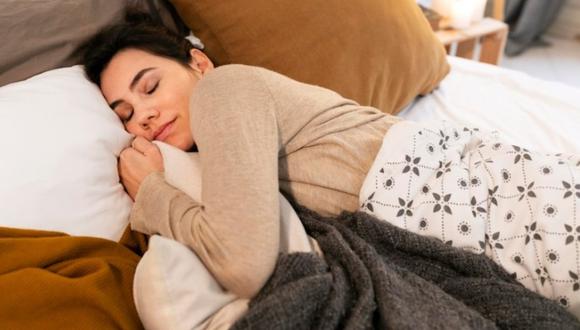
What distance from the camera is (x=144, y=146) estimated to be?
914 millimetres

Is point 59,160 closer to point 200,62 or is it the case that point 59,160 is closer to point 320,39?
point 200,62

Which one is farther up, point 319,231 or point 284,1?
point 284,1

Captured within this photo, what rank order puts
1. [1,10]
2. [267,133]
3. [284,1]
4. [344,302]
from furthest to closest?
1. [284,1]
2. [1,10]
3. [267,133]
4. [344,302]

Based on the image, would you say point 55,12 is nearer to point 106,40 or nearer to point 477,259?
point 106,40

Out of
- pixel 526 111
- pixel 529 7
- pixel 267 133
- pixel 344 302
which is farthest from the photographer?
pixel 529 7

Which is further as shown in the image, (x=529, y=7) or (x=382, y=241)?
(x=529, y=7)

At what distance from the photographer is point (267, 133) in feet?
2.54

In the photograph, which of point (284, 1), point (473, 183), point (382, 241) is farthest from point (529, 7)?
point (382, 241)

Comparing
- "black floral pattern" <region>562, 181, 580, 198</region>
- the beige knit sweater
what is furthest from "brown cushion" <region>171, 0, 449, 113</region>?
"black floral pattern" <region>562, 181, 580, 198</region>

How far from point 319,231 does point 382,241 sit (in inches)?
4.3

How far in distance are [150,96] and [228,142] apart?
0.32 m

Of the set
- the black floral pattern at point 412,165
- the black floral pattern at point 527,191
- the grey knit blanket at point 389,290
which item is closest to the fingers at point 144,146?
the grey knit blanket at point 389,290

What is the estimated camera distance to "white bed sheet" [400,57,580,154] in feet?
4.15

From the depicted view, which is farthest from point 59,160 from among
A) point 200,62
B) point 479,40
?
point 479,40
